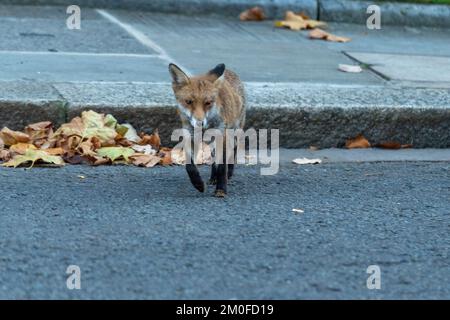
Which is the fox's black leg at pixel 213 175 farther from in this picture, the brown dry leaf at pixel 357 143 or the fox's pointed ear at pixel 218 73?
the brown dry leaf at pixel 357 143

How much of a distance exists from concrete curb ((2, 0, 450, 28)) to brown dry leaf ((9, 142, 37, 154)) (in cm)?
373

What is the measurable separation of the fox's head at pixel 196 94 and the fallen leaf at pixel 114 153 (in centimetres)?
78

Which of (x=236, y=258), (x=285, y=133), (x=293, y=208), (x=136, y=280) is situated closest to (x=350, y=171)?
(x=285, y=133)

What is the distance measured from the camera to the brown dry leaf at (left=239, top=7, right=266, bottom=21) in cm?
1005

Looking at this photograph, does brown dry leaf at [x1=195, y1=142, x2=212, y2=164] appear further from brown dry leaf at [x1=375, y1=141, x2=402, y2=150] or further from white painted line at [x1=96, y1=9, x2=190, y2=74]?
brown dry leaf at [x1=375, y1=141, x2=402, y2=150]

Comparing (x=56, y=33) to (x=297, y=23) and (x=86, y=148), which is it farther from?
(x=86, y=148)

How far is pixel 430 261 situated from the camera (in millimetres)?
4621

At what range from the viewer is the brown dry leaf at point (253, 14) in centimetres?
1005

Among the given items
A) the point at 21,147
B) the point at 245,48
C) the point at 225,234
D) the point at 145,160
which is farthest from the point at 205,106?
the point at 245,48

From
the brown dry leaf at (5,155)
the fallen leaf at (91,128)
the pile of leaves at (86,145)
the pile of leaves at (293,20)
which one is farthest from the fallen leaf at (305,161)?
the pile of leaves at (293,20)

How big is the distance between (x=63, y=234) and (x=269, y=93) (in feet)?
9.13

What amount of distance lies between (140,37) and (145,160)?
279 centimetres

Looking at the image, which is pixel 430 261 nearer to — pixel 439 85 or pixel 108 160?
pixel 108 160

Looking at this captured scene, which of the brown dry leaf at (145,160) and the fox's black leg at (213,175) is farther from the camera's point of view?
the brown dry leaf at (145,160)
